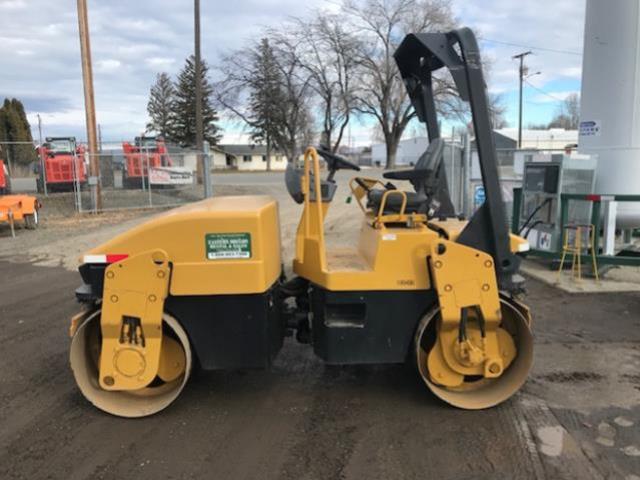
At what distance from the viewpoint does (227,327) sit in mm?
3979

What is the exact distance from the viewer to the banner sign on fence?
1916 centimetres

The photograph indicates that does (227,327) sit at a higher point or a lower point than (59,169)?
lower

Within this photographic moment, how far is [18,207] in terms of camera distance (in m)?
13.2

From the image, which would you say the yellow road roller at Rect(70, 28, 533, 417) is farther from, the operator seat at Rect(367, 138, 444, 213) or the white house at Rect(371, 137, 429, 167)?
the white house at Rect(371, 137, 429, 167)

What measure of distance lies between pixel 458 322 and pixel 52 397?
10.0ft

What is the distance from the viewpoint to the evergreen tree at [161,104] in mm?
75000

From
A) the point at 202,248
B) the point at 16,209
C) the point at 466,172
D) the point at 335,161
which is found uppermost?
the point at 335,161

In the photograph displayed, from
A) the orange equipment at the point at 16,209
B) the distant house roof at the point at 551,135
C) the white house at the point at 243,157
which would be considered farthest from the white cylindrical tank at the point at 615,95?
the white house at the point at 243,157

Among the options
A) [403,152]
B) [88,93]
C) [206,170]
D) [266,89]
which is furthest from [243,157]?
[88,93]

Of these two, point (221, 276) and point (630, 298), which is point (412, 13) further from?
point (221, 276)

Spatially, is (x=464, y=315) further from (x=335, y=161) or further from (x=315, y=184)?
(x=335, y=161)

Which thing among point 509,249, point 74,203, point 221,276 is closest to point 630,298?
A: point 509,249

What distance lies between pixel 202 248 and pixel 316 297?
2.85ft

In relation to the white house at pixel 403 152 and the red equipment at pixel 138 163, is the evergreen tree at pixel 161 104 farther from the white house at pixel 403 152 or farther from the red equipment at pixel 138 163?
the red equipment at pixel 138 163
